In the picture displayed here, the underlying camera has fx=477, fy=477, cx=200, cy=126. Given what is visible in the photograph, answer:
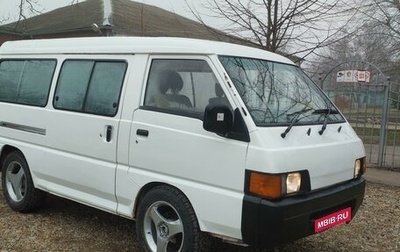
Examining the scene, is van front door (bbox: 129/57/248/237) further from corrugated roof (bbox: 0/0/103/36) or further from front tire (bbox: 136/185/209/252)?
corrugated roof (bbox: 0/0/103/36)

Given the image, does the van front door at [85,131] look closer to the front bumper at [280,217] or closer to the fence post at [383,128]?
the front bumper at [280,217]

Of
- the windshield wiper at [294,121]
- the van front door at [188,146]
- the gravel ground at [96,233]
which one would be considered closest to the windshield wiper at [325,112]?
the windshield wiper at [294,121]

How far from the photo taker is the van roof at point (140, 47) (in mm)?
4012

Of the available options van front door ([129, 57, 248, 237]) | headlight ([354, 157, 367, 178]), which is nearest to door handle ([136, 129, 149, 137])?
van front door ([129, 57, 248, 237])

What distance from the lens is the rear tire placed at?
215 inches

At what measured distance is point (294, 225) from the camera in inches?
139

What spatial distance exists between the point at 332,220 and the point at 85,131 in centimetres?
242

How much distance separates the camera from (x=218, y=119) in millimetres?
3469

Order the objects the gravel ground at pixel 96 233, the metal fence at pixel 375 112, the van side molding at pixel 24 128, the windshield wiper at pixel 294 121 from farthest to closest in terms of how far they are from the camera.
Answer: the metal fence at pixel 375 112 < the van side molding at pixel 24 128 < the gravel ground at pixel 96 233 < the windshield wiper at pixel 294 121

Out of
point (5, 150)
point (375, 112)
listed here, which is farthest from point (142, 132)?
point (375, 112)

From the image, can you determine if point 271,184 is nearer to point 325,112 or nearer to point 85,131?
point 325,112

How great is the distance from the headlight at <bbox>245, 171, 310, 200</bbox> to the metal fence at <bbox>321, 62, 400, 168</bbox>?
639cm

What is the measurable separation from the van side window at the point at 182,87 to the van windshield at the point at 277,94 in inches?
7.0

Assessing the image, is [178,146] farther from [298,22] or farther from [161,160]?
[298,22]
